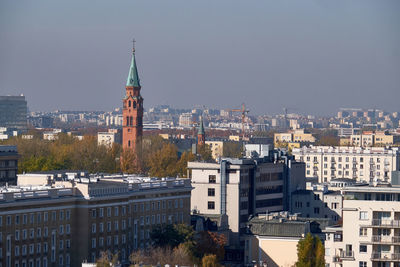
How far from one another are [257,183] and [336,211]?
7.51 meters

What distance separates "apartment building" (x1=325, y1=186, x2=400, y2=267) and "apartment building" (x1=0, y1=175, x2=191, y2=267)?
15.4 m

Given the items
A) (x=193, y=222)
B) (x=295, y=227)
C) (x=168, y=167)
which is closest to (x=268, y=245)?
(x=295, y=227)

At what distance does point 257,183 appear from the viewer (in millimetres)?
82375

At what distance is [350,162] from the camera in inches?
5010

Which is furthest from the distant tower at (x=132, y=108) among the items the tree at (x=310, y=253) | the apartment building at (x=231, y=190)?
the tree at (x=310, y=253)

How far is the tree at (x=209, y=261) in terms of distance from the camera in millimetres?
60475

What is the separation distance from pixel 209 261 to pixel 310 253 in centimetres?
432

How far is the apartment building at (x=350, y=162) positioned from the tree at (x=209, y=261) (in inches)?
2391

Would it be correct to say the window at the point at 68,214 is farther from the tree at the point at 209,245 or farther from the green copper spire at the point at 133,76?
the green copper spire at the point at 133,76

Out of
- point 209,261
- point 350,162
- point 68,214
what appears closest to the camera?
point 209,261

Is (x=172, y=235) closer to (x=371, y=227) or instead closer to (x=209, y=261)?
→ (x=209, y=261)

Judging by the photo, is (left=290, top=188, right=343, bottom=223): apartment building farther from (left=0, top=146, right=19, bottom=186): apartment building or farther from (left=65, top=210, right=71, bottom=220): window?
(left=65, top=210, right=71, bottom=220): window

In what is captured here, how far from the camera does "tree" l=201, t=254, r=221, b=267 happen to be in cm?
6047

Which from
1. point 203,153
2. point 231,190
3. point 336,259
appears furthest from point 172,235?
point 203,153
